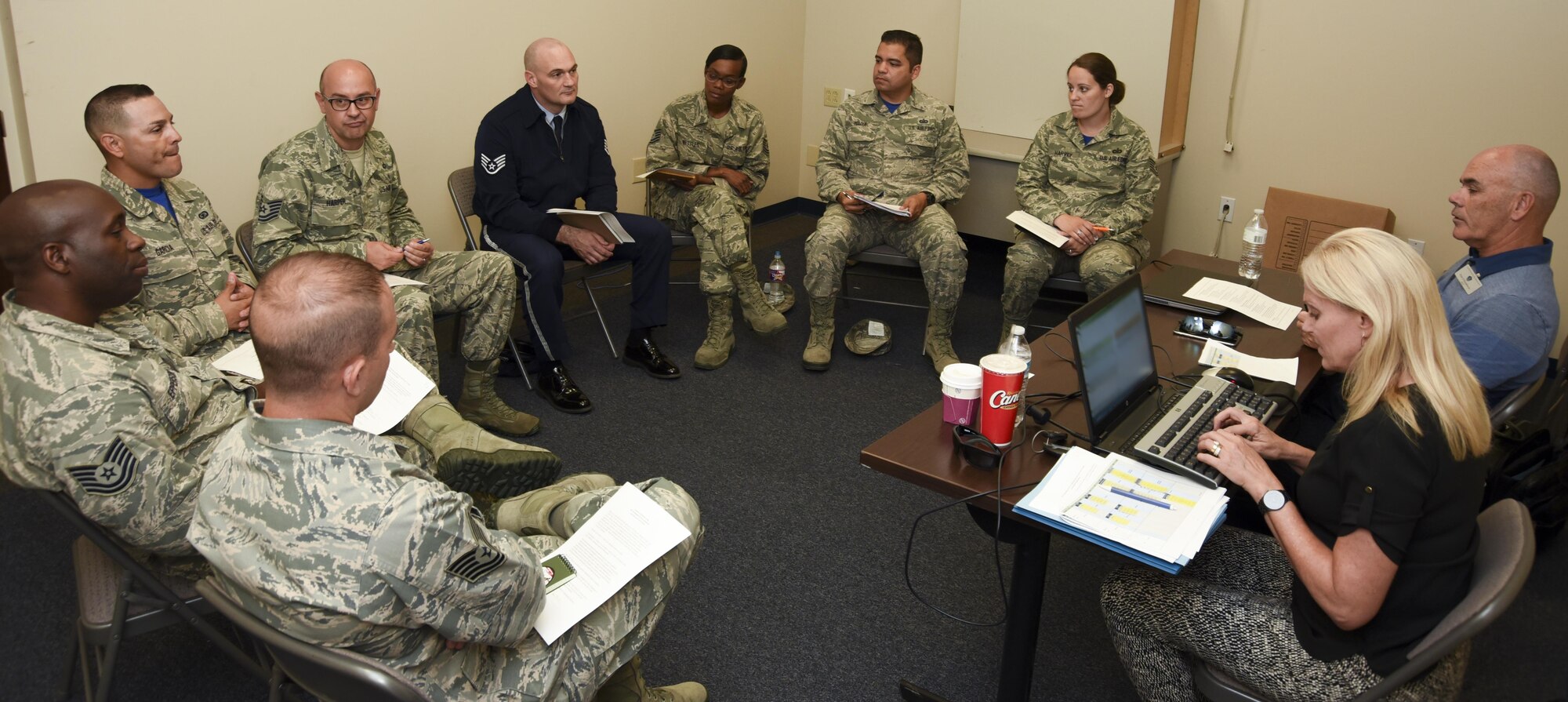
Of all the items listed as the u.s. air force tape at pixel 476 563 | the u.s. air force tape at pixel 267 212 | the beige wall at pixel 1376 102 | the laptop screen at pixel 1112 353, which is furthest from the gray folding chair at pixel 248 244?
the beige wall at pixel 1376 102

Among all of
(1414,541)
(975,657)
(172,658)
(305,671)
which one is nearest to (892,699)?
(975,657)

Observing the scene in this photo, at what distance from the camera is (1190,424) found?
1993mm

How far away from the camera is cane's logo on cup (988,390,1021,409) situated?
6.16ft

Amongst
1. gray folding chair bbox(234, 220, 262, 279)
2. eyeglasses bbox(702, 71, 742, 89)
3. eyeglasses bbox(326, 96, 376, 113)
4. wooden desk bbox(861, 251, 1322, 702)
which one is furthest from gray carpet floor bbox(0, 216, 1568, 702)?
eyeglasses bbox(702, 71, 742, 89)

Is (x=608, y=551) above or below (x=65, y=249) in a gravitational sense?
below

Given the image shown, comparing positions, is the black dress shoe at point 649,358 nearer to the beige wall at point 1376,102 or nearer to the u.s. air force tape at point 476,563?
the u.s. air force tape at point 476,563

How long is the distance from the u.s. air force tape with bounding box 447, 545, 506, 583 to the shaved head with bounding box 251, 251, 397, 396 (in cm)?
32

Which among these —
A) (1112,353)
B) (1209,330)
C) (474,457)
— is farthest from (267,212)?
(1209,330)

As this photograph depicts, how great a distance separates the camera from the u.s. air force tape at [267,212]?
3141 mm

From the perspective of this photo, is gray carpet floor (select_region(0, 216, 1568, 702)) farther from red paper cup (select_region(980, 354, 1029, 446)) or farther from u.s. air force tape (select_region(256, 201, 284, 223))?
u.s. air force tape (select_region(256, 201, 284, 223))

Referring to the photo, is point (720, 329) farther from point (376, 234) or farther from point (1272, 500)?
point (1272, 500)

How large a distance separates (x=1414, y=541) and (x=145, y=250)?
2.92 metres

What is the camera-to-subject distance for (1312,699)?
1648 mm

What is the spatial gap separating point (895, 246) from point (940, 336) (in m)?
0.45
